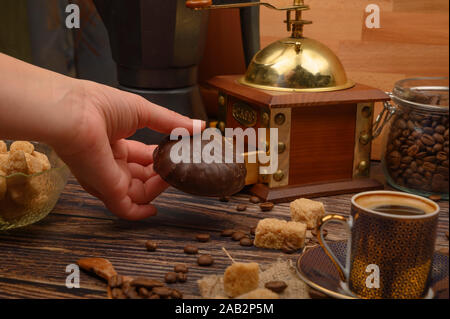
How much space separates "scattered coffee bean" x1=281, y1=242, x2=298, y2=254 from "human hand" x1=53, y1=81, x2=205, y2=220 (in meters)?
0.20

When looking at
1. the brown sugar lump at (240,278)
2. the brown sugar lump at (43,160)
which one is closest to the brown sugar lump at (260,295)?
the brown sugar lump at (240,278)

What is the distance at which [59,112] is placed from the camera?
1.95 feet

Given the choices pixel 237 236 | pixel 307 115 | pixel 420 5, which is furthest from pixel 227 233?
pixel 420 5

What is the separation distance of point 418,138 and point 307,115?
0.17m

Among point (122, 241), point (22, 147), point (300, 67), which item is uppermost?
point (300, 67)

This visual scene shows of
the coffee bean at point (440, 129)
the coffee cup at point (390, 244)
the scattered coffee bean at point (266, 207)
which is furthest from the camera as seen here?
the scattered coffee bean at point (266, 207)

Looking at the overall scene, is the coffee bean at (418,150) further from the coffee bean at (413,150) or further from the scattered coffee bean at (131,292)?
the scattered coffee bean at (131,292)

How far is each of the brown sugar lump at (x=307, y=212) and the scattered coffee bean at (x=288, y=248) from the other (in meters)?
0.06

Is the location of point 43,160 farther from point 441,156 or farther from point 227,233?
point 441,156

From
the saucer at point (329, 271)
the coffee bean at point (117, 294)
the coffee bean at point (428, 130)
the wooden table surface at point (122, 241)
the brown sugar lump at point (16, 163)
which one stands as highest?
the coffee bean at point (428, 130)

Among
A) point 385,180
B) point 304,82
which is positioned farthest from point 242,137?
point 385,180

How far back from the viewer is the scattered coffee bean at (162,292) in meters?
0.51

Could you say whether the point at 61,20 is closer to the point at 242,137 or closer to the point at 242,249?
the point at 242,137

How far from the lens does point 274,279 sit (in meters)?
0.55
